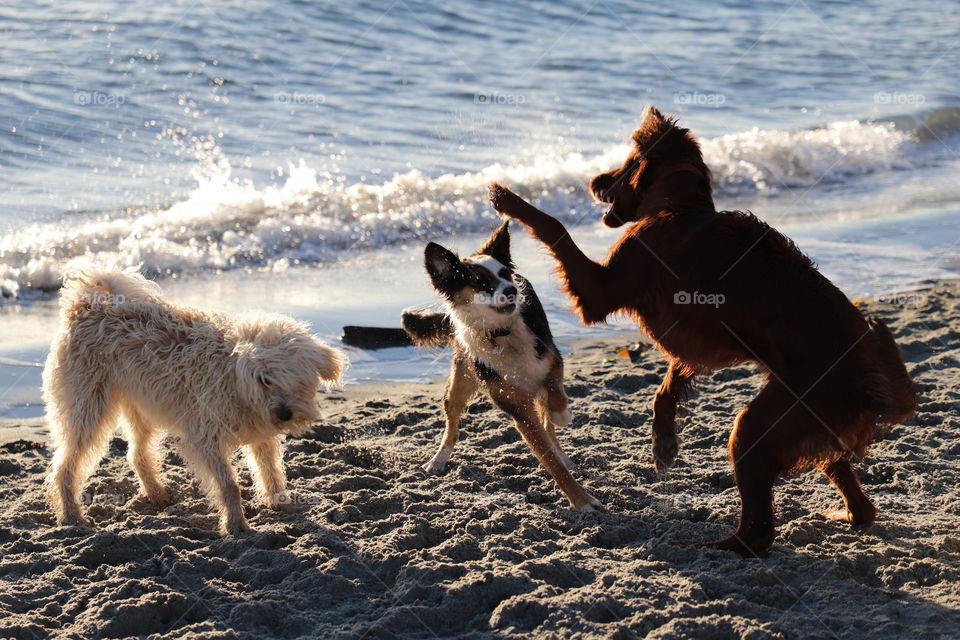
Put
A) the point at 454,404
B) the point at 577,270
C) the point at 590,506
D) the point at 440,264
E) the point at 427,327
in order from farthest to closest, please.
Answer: the point at 427,327, the point at 454,404, the point at 440,264, the point at 590,506, the point at 577,270

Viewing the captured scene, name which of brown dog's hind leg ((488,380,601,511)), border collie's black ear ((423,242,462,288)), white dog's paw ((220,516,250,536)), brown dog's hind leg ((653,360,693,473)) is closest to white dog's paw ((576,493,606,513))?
brown dog's hind leg ((488,380,601,511))

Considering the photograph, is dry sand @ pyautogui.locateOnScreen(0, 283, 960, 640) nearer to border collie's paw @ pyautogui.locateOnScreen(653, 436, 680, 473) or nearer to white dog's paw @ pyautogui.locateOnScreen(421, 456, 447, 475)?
white dog's paw @ pyautogui.locateOnScreen(421, 456, 447, 475)

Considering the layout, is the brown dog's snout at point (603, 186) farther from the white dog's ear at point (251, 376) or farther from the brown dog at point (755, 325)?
the white dog's ear at point (251, 376)

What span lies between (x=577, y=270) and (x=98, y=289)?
247 centimetres

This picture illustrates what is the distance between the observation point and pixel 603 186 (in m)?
4.98

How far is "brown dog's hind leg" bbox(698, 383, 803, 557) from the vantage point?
4125mm

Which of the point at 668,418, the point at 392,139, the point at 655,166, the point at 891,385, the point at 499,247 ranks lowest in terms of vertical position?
the point at 668,418

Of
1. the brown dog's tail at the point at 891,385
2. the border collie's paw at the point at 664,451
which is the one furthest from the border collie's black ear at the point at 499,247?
the brown dog's tail at the point at 891,385

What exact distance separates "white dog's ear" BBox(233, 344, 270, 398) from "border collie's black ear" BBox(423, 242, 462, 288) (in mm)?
1024

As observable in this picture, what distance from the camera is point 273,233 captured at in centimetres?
1034

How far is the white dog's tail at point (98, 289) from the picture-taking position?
5.00m

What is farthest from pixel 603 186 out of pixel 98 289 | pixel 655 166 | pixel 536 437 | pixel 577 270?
pixel 98 289

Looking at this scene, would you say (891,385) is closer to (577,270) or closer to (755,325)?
(755,325)

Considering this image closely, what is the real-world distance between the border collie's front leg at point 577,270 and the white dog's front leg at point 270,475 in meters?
1.70
